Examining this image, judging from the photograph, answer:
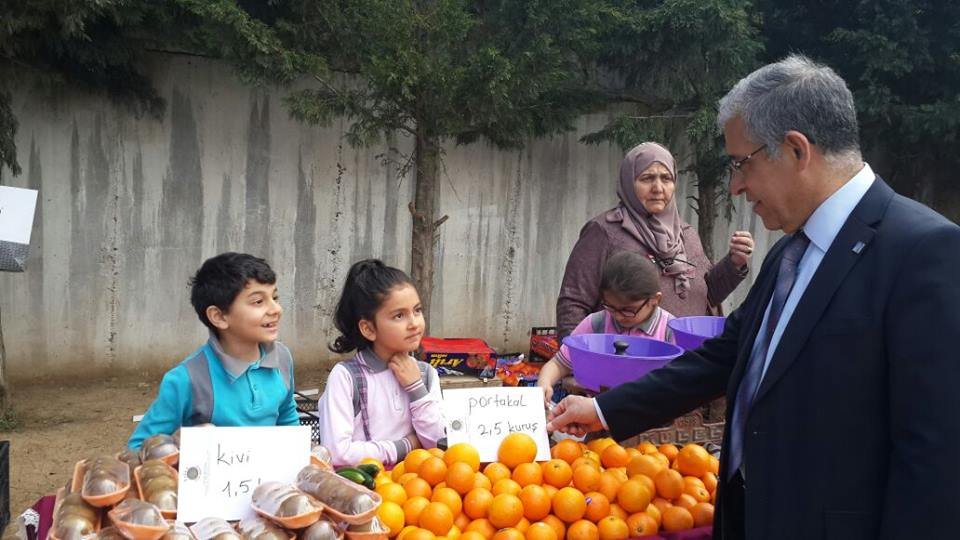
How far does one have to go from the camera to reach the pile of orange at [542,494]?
6.06ft

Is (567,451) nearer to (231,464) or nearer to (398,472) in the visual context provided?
(398,472)

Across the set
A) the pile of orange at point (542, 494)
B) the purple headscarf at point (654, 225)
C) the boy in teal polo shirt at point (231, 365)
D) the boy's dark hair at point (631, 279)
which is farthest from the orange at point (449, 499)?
the purple headscarf at point (654, 225)

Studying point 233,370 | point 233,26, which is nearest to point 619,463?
point 233,370

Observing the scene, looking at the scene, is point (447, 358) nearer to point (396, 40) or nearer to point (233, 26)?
point (396, 40)

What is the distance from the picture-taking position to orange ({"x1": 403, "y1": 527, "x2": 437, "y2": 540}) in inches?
68.1

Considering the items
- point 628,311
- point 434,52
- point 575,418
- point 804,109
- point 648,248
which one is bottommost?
point 575,418

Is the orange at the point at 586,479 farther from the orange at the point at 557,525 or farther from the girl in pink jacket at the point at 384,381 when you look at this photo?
the girl in pink jacket at the point at 384,381

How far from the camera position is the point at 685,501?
6.66ft

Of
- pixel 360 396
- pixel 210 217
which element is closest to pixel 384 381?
pixel 360 396

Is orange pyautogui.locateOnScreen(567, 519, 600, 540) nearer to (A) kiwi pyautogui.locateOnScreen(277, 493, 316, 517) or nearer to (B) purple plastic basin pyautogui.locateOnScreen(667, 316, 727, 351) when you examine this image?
(A) kiwi pyautogui.locateOnScreen(277, 493, 316, 517)

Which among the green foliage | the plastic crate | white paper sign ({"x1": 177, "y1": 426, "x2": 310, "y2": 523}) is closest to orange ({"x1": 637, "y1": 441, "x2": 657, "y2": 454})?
white paper sign ({"x1": 177, "y1": 426, "x2": 310, "y2": 523})

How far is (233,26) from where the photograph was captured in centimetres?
498

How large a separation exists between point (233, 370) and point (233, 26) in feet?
10.5

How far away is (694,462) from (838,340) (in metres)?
0.86
